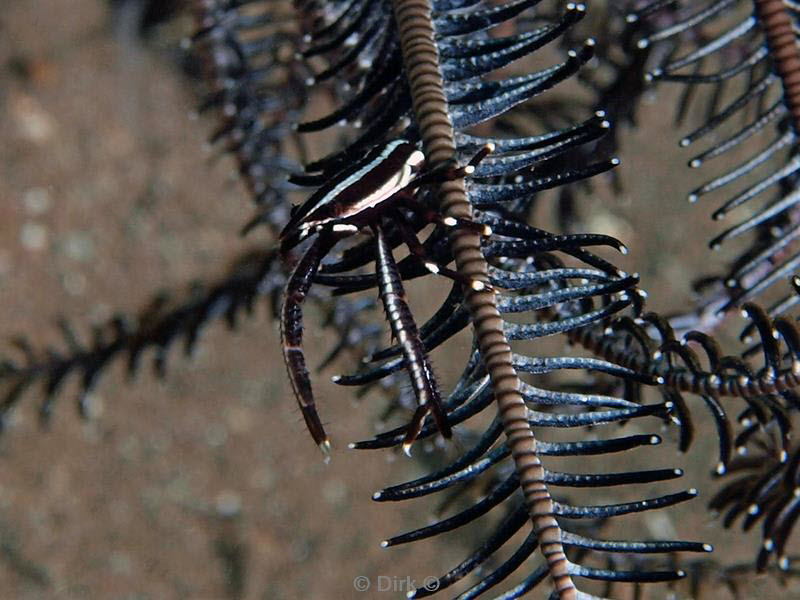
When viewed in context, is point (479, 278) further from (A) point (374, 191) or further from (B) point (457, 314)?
(A) point (374, 191)

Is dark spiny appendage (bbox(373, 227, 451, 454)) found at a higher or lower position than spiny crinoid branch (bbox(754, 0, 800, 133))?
lower

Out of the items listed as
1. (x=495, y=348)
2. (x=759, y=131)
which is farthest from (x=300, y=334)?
(x=759, y=131)

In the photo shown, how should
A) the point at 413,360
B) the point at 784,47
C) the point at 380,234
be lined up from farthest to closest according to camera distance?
the point at 784,47, the point at 380,234, the point at 413,360

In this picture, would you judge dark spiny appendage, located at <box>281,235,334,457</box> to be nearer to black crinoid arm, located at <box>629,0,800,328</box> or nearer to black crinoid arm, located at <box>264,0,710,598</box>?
black crinoid arm, located at <box>264,0,710,598</box>

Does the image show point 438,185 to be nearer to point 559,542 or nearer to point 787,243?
point 559,542

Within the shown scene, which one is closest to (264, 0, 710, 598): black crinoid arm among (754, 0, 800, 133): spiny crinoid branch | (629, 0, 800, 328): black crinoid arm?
(629, 0, 800, 328): black crinoid arm

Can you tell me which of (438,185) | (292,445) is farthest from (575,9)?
(292,445)

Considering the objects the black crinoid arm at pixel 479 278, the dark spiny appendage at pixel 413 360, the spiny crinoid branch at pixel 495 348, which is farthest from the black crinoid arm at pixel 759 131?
the dark spiny appendage at pixel 413 360
